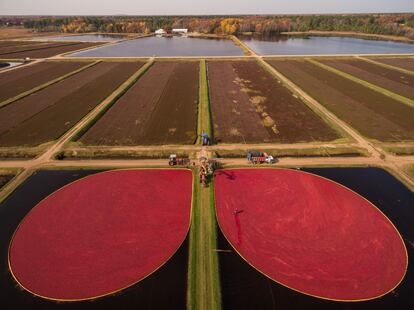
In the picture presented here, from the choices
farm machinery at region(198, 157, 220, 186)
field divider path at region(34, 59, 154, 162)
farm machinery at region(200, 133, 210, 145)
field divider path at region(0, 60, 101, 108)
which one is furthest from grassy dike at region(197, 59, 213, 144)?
field divider path at region(0, 60, 101, 108)

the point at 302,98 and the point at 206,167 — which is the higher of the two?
the point at 302,98

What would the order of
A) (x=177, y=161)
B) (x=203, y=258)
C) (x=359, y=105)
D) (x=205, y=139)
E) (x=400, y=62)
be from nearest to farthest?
1. (x=203, y=258)
2. (x=177, y=161)
3. (x=205, y=139)
4. (x=359, y=105)
5. (x=400, y=62)

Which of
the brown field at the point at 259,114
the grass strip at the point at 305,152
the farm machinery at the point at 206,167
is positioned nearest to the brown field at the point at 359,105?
the brown field at the point at 259,114

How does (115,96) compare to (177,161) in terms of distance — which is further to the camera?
(115,96)

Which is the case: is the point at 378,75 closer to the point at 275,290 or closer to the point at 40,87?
the point at 275,290

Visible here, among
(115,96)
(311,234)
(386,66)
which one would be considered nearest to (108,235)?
(311,234)

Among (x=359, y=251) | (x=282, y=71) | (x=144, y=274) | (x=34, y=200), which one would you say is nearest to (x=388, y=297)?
(x=359, y=251)

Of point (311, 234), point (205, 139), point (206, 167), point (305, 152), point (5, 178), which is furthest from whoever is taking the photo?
point (205, 139)
